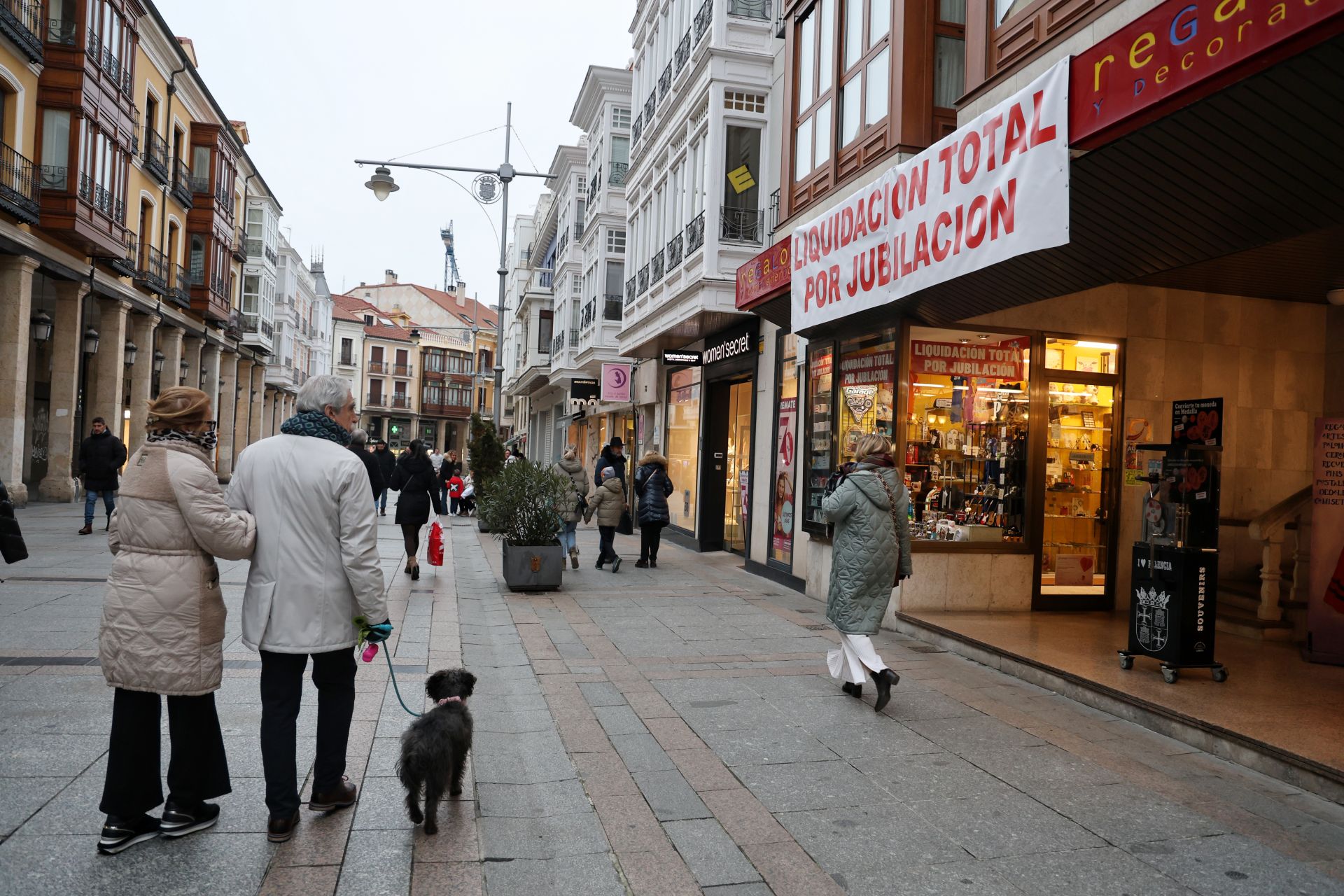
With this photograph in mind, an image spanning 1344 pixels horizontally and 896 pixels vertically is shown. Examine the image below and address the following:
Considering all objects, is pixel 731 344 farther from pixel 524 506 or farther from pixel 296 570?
pixel 296 570

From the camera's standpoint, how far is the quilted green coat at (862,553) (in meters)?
6.55

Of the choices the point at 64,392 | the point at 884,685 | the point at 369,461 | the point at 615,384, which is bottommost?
the point at 884,685

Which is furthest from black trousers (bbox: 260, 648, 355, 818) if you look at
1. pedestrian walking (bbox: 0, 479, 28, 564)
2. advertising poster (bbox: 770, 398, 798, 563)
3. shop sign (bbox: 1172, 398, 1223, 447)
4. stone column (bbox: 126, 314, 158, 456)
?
stone column (bbox: 126, 314, 158, 456)

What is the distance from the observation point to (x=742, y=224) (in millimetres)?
14820

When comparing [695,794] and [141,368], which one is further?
[141,368]

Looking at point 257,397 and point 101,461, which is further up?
point 257,397

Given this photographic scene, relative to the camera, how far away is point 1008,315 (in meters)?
9.67

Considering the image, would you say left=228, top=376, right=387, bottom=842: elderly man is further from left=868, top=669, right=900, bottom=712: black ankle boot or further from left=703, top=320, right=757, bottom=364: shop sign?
left=703, top=320, right=757, bottom=364: shop sign

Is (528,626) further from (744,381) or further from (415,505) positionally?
(744,381)

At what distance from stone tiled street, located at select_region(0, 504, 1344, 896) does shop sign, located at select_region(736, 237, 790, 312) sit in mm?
5024

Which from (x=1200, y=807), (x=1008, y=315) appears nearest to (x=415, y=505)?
(x=1008, y=315)

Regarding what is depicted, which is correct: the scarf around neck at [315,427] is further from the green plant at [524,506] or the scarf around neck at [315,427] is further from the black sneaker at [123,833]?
the green plant at [524,506]

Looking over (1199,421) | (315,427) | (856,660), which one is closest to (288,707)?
(315,427)

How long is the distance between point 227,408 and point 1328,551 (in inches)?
1662
